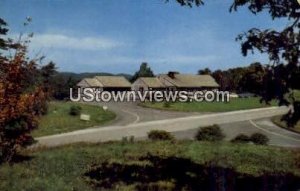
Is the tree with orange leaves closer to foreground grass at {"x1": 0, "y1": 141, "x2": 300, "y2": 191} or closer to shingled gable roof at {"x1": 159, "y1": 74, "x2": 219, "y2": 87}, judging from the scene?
foreground grass at {"x1": 0, "y1": 141, "x2": 300, "y2": 191}

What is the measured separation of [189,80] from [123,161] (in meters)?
105

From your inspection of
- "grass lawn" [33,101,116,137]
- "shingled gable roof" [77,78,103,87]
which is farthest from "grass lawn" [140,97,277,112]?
"shingled gable roof" [77,78,103,87]

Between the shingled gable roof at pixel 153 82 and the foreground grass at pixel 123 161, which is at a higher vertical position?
the shingled gable roof at pixel 153 82

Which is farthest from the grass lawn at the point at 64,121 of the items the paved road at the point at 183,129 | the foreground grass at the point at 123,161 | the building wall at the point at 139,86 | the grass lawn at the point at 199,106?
the building wall at the point at 139,86

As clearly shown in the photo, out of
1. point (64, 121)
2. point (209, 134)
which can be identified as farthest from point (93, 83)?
point (209, 134)

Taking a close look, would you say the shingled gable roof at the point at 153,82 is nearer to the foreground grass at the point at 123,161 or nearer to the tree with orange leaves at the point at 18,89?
the foreground grass at the point at 123,161

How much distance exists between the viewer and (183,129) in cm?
4934

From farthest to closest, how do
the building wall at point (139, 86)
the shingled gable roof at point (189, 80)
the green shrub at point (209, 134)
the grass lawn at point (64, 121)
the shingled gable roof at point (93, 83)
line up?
the shingled gable roof at point (93, 83) < the building wall at point (139, 86) < the shingled gable roof at point (189, 80) < the grass lawn at point (64, 121) < the green shrub at point (209, 134)

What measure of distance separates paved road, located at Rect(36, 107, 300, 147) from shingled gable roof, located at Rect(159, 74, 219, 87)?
54.1 meters

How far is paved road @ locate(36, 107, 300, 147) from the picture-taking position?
132ft

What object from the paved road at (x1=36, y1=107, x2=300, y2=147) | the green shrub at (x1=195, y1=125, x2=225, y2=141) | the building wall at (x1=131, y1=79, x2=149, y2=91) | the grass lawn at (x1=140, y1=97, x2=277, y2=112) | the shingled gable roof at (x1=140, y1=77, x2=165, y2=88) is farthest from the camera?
the building wall at (x1=131, y1=79, x2=149, y2=91)

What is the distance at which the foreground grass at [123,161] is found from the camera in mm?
16422

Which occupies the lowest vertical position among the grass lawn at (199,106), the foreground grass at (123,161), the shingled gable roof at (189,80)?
the grass lawn at (199,106)

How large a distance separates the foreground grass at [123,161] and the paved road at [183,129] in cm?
1164
